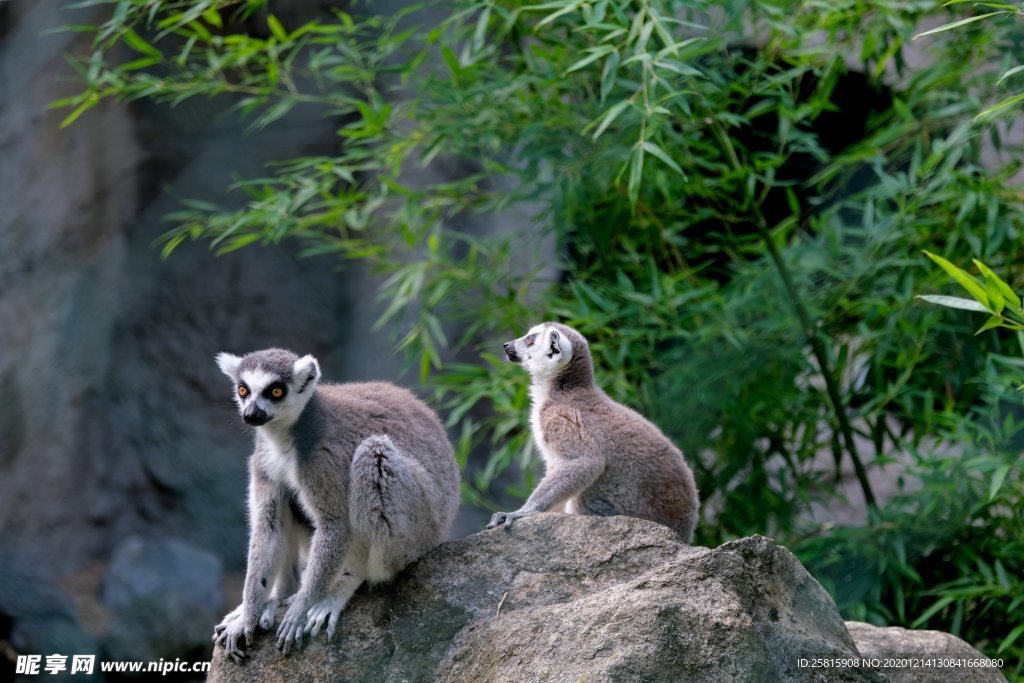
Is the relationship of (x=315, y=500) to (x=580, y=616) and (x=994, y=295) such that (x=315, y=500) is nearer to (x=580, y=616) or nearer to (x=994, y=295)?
(x=580, y=616)

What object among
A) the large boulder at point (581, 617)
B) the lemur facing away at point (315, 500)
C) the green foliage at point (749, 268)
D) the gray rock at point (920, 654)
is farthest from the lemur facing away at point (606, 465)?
the green foliage at point (749, 268)

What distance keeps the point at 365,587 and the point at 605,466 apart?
89cm

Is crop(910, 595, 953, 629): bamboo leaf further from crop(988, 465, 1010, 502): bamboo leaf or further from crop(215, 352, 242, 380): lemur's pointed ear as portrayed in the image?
crop(215, 352, 242, 380): lemur's pointed ear

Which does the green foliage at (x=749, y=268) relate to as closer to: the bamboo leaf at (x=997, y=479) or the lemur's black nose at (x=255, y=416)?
the bamboo leaf at (x=997, y=479)

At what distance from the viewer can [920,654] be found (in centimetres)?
337

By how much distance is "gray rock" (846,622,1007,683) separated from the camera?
130 inches

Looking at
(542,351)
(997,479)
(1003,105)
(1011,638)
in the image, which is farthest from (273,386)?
(1011,638)

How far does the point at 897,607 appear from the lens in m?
4.56

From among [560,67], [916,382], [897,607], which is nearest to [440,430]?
[560,67]

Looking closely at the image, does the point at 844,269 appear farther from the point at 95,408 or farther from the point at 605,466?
the point at 95,408

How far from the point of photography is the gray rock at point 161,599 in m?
6.16

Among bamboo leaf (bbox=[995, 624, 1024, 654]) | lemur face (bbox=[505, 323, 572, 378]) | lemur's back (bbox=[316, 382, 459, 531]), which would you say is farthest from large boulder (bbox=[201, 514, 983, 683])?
bamboo leaf (bbox=[995, 624, 1024, 654])

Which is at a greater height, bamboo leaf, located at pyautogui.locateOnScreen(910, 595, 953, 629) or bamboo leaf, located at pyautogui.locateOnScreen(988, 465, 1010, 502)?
bamboo leaf, located at pyautogui.locateOnScreen(988, 465, 1010, 502)

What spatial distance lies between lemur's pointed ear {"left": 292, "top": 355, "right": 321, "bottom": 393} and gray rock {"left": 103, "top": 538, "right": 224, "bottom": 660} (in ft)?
11.7
